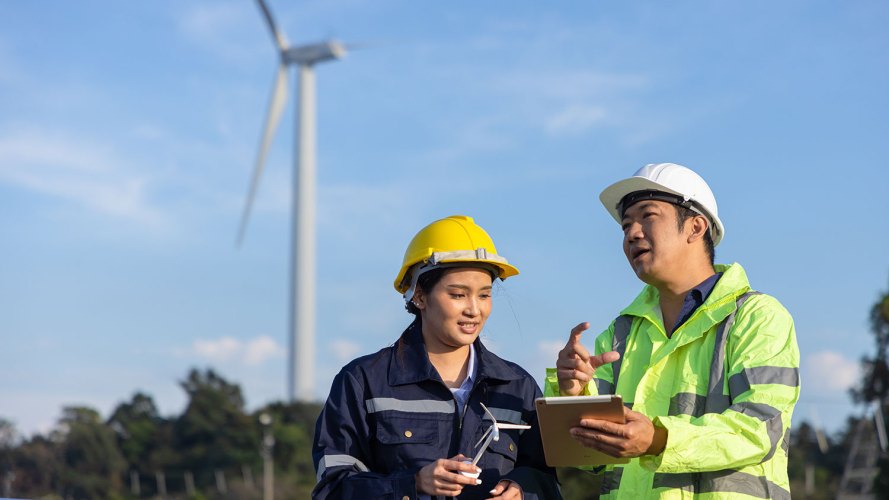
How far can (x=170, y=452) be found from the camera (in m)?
73.9

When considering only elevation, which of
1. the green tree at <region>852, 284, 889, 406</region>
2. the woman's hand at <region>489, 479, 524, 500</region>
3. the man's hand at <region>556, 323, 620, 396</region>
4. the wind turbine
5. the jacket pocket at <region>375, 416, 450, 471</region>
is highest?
the wind turbine

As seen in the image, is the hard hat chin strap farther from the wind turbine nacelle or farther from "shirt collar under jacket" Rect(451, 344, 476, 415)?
the wind turbine nacelle

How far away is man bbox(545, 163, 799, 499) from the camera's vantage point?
16.0 feet

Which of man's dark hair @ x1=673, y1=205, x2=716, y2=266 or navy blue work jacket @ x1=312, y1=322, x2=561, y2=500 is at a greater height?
man's dark hair @ x1=673, y1=205, x2=716, y2=266

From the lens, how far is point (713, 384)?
206 inches

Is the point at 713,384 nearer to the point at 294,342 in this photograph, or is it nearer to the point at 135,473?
the point at 294,342

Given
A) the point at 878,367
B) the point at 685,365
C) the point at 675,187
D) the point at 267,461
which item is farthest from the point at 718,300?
the point at 267,461

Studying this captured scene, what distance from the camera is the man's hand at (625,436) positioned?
4.77m

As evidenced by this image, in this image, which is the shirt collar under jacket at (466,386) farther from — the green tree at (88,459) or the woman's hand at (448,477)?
the green tree at (88,459)

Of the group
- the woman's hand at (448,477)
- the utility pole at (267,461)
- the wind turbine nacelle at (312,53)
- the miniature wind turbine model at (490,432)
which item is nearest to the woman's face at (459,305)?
the miniature wind turbine model at (490,432)

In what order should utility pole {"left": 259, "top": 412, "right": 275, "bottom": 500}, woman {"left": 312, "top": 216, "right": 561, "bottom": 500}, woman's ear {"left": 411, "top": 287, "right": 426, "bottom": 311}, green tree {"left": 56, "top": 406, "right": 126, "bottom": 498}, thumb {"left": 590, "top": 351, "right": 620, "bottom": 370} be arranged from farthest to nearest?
green tree {"left": 56, "top": 406, "right": 126, "bottom": 498} → utility pole {"left": 259, "top": 412, "right": 275, "bottom": 500} → woman's ear {"left": 411, "top": 287, "right": 426, "bottom": 311} → woman {"left": 312, "top": 216, "right": 561, "bottom": 500} → thumb {"left": 590, "top": 351, "right": 620, "bottom": 370}

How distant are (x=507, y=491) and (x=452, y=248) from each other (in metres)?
1.14

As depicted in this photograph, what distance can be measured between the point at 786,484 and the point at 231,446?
2662 inches

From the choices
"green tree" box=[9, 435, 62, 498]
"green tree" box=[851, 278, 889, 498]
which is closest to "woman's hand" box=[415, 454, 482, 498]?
"green tree" box=[851, 278, 889, 498]
